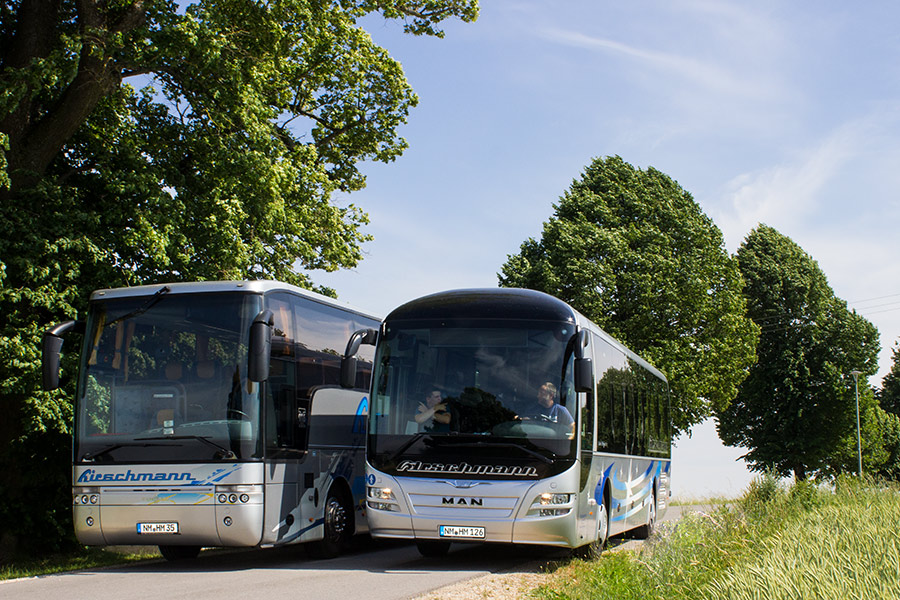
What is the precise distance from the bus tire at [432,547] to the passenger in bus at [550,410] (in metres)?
2.47

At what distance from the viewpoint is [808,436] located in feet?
154

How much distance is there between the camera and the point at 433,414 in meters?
11.9

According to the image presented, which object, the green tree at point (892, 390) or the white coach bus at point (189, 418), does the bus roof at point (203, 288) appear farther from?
the green tree at point (892, 390)

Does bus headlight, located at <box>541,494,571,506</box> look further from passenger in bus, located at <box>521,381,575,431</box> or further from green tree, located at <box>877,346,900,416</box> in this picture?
green tree, located at <box>877,346,900,416</box>

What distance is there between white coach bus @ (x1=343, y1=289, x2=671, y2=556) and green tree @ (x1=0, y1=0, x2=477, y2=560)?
6218 mm

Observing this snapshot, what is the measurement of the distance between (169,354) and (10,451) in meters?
6.50

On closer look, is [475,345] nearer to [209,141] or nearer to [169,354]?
[169,354]

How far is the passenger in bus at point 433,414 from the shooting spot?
38.6 ft

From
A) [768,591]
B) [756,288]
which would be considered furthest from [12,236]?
[756,288]

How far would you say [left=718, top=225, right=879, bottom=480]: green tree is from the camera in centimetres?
4681

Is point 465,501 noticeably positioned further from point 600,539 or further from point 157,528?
point 157,528

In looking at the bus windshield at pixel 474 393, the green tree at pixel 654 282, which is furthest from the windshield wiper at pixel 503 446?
the green tree at pixel 654 282

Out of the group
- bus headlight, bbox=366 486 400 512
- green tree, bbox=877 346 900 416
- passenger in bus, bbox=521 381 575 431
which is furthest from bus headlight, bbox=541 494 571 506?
green tree, bbox=877 346 900 416

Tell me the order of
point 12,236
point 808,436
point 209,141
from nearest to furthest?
point 12,236, point 209,141, point 808,436
